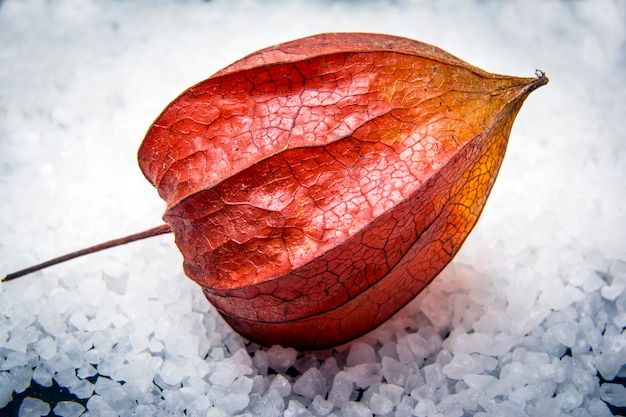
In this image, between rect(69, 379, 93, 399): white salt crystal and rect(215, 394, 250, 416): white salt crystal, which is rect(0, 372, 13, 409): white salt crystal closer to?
rect(69, 379, 93, 399): white salt crystal

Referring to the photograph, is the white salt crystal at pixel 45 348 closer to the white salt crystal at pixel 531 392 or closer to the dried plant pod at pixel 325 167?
the dried plant pod at pixel 325 167

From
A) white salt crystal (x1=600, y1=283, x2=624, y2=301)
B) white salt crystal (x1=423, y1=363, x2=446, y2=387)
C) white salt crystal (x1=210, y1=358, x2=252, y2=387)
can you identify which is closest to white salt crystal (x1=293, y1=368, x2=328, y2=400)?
white salt crystal (x1=210, y1=358, x2=252, y2=387)

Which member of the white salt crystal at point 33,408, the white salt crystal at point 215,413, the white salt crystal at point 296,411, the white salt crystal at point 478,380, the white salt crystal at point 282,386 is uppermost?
the white salt crystal at point 478,380

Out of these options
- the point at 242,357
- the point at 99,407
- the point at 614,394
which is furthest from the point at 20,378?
the point at 614,394

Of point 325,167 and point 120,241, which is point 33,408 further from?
point 325,167

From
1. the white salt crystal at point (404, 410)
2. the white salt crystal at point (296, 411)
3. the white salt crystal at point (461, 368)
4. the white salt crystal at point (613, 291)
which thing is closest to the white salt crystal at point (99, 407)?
the white salt crystal at point (296, 411)

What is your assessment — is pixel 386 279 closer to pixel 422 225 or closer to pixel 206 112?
pixel 422 225

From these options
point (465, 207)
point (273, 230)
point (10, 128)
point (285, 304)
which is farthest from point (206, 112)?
point (10, 128)

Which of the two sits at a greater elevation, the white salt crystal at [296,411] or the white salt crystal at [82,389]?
the white salt crystal at [296,411]
